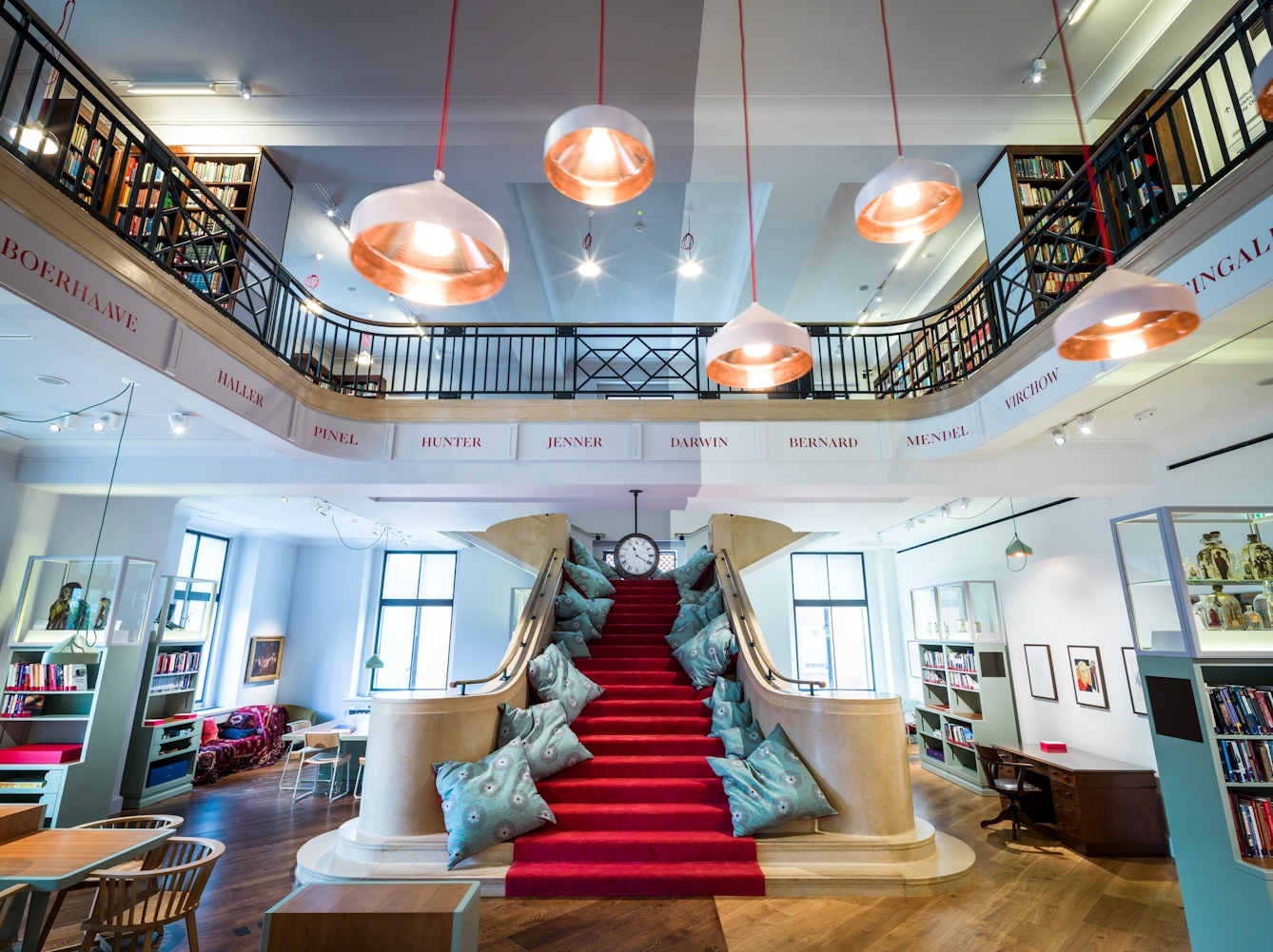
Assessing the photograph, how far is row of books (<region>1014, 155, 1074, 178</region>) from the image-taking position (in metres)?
6.59

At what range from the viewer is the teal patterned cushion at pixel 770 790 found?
16.0 feet

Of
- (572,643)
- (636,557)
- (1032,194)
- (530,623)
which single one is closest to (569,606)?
(572,643)

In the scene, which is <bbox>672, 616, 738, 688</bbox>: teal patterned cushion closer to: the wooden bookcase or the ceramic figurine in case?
the ceramic figurine in case

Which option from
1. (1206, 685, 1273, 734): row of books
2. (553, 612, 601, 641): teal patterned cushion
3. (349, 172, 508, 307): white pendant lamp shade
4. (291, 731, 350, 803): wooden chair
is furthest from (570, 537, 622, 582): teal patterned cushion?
(349, 172, 508, 307): white pendant lamp shade

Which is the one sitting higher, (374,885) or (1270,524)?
(1270,524)

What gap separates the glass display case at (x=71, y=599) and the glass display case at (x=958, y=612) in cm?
1024

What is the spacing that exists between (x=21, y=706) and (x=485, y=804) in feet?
17.1

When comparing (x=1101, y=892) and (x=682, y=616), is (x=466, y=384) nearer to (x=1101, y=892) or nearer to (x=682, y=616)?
(x=682, y=616)

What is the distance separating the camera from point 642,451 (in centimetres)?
645

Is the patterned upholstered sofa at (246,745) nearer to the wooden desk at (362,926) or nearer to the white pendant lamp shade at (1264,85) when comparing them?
the wooden desk at (362,926)

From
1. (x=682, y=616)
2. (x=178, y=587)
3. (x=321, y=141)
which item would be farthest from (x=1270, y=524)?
(x=178, y=587)

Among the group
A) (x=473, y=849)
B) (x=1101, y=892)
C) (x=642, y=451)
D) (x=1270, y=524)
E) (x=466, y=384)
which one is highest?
(x=466, y=384)

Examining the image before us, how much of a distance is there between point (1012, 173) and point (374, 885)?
7968mm

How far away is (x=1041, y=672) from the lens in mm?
7742
